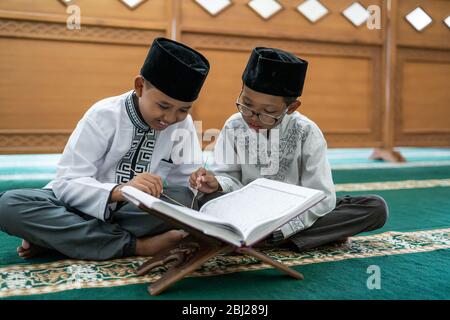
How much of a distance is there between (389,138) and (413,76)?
0.52 metres

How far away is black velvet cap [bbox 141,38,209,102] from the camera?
3.76 ft

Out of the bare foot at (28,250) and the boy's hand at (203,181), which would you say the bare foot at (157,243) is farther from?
the bare foot at (28,250)

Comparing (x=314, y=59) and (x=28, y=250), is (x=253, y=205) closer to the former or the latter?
(x=28, y=250)

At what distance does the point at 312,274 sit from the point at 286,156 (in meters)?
0.43

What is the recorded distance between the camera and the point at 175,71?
3.76ft

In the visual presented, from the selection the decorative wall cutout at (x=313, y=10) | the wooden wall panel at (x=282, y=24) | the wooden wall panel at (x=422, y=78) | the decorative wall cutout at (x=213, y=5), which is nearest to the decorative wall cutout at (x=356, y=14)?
the wooden wall panel at (x=282, y=24)

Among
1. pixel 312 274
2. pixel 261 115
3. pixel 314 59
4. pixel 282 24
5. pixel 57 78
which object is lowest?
pixel 312 274

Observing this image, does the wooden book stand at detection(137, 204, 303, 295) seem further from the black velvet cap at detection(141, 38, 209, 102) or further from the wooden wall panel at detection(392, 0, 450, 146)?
the wooden wall panel at detection(392, 0, 450, 146)

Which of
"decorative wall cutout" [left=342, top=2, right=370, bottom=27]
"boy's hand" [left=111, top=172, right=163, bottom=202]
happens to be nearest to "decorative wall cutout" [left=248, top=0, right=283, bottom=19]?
"decorative wall cutout" [left=342, top=2, right=370, bottom=27]

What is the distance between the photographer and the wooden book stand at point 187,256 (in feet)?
2.89

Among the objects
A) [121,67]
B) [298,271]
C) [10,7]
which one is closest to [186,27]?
[121,67]

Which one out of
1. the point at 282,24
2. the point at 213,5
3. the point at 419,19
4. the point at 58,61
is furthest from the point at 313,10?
the point at 58,61

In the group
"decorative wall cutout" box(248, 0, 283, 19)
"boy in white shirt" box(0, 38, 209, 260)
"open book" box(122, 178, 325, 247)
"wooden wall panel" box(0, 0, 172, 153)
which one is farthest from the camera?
"decorative wall cutout" box(248, 0, 283, 19)

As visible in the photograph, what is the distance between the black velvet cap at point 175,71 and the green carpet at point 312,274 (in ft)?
1.43
